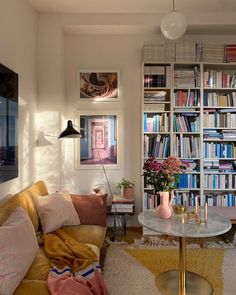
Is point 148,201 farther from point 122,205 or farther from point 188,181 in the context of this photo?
point 188,181

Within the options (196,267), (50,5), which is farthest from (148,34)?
(196,267)

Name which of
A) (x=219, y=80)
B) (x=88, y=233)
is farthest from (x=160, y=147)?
(x=88, y=233)

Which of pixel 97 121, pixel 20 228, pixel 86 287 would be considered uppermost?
pixel 97 121

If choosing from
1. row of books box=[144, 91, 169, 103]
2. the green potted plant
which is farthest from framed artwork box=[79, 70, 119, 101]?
the green potted plant

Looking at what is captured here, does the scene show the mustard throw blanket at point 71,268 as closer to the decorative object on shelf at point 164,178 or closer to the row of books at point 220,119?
the decorative object on shelf at point 164,178

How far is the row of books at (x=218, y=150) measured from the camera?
346 centimetres

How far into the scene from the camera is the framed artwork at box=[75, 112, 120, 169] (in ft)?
11.9

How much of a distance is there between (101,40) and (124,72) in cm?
54

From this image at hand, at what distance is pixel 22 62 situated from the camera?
113 inches

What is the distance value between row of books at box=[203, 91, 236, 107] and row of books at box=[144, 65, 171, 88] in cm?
54

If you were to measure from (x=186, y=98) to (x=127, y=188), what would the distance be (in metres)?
1.40

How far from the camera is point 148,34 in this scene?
3.61 m

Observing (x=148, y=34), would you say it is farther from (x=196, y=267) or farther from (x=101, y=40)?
(x=196, y=267)

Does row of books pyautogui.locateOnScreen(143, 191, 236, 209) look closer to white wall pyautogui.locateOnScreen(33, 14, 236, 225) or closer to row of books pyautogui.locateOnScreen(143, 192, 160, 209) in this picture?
row of books pyautogui.locateOnScreen(143, 192, 160, 209)
